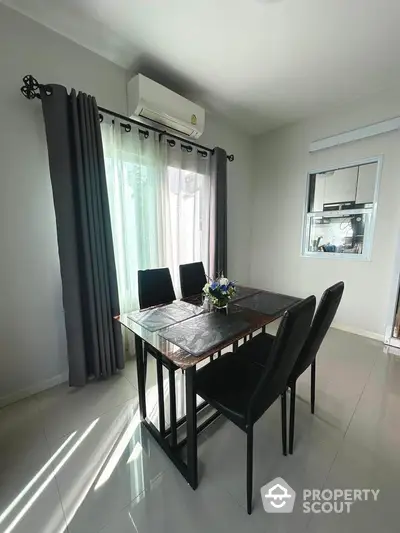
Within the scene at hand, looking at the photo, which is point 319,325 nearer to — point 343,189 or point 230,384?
point 230,384

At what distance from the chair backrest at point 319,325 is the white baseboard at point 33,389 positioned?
1.88 meters

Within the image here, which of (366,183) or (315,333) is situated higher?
(366,183)

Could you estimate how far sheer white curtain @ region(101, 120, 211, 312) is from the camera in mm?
2079

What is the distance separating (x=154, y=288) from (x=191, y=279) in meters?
0.44

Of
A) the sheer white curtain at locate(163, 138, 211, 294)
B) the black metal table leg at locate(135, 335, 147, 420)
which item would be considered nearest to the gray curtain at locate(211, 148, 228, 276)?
the sheer white curtain at locate(163, 138, 211, 294)

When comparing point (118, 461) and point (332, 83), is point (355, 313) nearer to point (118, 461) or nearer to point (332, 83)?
point (332, 83)

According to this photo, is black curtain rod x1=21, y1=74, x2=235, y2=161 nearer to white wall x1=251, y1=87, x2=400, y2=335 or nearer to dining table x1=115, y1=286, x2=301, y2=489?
white wall x1=251, y1=87, x2=400, y2=335

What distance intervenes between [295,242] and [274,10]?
239cm

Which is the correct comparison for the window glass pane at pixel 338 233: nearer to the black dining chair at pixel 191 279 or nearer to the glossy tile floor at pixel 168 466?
the glossy tile floor at pixel 168 466

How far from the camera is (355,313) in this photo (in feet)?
9.33

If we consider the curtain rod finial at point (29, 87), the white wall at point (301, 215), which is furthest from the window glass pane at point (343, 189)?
the curtain rod finial at point (29, 87)

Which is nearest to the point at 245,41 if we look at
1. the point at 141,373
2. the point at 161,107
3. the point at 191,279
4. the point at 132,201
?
the point at 161,107

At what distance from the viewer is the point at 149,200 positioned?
229 centimetres

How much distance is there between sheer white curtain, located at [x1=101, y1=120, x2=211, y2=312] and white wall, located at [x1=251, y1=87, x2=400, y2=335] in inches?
48.2
